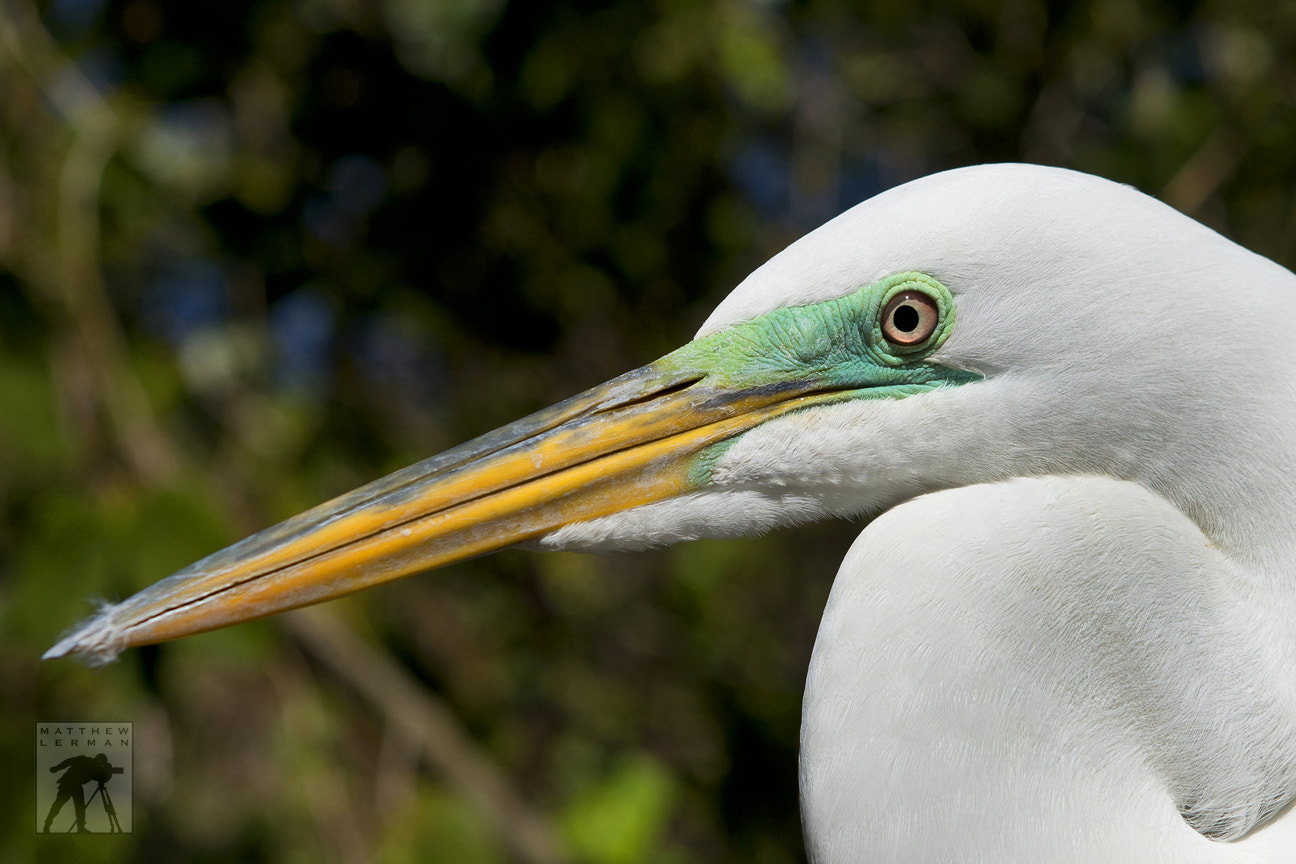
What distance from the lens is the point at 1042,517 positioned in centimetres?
102

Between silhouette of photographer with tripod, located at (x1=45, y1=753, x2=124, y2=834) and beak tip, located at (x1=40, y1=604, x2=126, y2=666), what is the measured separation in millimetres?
968

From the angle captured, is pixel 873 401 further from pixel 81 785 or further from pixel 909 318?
pixel 81 785

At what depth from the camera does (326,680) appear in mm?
2721

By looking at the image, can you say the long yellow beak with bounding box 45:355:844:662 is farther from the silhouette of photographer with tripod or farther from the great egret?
the silhouette of photographer with tripod

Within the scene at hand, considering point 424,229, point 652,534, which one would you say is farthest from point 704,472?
point 424,229

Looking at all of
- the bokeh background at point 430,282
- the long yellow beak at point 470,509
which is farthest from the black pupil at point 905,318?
the bokeh background at point 430,282

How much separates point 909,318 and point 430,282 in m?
2.04

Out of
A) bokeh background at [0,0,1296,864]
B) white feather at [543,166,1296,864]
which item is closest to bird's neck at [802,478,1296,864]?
white feather at [543,166,1296,864]

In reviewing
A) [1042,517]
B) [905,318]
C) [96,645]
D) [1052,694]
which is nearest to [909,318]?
[905,318]

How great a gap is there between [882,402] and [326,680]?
2.03m

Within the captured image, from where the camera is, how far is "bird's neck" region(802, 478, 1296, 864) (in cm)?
98

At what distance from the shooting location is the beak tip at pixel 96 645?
119 cm

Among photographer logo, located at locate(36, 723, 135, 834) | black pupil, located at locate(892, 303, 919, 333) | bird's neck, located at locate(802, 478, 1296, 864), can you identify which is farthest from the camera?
photographer logo, located at locate(36, 723, 135, 834)

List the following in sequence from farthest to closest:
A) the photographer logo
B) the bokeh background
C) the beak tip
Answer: the bokeh background, the photographer logo, the beak tip
